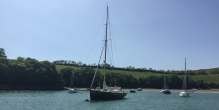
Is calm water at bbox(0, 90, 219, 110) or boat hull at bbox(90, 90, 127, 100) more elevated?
boat hull at bbox(90, 90, 127, 100)

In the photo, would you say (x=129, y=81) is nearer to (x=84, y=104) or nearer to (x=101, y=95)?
(x=101, y=95)

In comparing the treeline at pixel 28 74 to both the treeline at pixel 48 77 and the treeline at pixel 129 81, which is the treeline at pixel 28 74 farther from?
the treeline at pixel 129 81

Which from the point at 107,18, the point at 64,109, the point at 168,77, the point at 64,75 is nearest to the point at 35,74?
the point at 64,75

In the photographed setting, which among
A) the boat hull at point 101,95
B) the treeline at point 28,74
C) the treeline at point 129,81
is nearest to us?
the boat hull at point 101,95

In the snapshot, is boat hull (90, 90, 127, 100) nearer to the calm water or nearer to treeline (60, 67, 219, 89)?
the calm water

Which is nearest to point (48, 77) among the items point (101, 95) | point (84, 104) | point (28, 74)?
point (28, 74)

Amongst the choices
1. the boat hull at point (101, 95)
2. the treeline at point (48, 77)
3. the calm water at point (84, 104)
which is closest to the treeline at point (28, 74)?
the treeline at point (48, 77)

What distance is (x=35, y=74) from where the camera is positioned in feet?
340

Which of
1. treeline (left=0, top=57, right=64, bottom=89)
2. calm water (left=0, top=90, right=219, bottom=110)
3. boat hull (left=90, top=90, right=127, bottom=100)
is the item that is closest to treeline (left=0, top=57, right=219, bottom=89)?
treeline (left=0, top=57, right=64, bottom=89)

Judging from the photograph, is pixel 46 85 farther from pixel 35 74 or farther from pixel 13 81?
pixel 13 81

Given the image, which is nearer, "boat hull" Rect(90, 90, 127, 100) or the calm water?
the calm water

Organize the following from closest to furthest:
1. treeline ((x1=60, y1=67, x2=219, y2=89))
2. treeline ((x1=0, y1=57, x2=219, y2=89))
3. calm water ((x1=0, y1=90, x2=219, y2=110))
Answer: calm water ((x1=0, y1=90, x2=219, y2=110)) < treeline ((x1=0, y1=57, x2=219, y2=89)) < treeline ((x1=60, y1=67, x2=219, y2=89))

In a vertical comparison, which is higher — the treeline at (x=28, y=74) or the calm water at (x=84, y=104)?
the treeline at (x=28, y=74)

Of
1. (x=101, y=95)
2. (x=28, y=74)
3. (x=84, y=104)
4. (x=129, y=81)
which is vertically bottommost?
(x=129, y=81)
